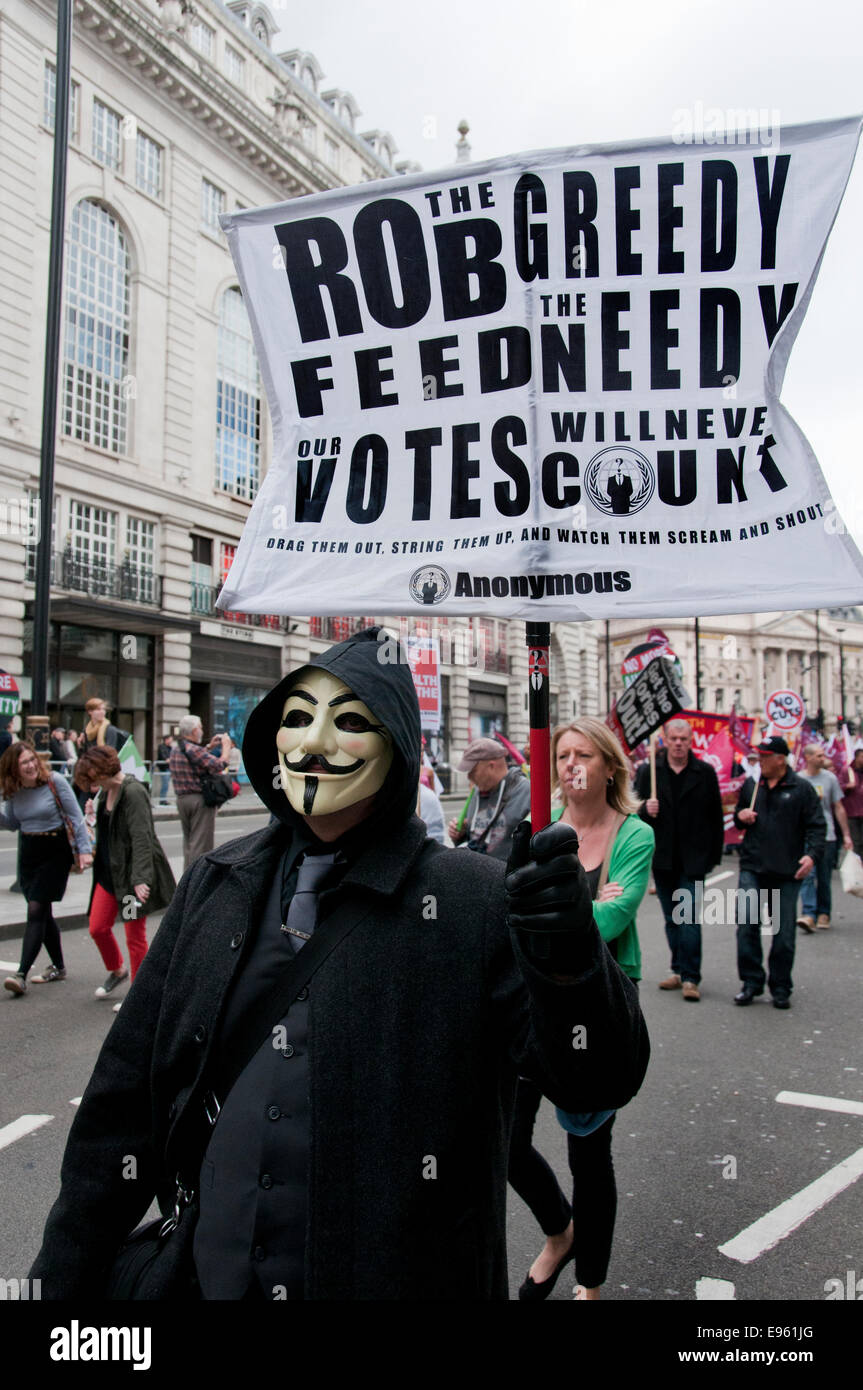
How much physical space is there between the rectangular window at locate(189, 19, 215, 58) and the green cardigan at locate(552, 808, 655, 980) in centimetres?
3484

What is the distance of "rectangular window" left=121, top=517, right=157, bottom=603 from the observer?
95.5 feet

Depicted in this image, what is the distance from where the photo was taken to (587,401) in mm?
2387

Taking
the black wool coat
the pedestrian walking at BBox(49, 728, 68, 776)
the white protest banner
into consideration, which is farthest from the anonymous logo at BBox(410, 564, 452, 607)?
the pedestrian walking at BBox(49, 728, 68, 776)

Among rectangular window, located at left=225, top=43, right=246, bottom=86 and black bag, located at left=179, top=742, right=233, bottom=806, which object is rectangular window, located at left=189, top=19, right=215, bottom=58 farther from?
black bag, located at left=179, top=742, right=233, bottom=806

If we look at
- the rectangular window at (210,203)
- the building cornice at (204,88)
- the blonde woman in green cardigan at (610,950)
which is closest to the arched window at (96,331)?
the rectangular window at (210,203)

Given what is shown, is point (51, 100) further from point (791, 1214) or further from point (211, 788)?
point (791, 1214)

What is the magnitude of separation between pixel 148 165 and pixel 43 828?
28395mm

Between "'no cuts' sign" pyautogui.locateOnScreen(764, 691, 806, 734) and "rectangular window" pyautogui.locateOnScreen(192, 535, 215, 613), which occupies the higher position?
"rectangular window" pyautogui.locateOnScreen(192, 535, 215, 613)

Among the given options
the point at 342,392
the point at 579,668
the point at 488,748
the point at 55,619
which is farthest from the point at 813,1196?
the point at 579,668

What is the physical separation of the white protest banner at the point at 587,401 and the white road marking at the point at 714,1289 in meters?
2.24

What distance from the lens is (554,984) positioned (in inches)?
58.4

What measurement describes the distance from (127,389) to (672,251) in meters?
29.0

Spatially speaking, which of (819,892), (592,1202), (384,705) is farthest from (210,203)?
(384,705)

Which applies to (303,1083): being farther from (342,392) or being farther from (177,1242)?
(342,392)
